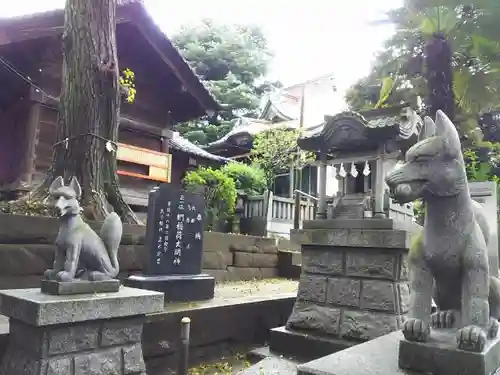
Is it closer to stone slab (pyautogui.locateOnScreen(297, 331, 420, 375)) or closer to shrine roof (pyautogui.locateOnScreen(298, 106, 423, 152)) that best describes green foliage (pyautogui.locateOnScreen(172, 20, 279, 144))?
shrine roof (pyautogui.locateOnScreen(298, 106, 423, 152))

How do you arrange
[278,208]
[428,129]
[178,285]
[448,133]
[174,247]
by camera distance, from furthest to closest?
[278,208] → [174,247] → [178,285] → [428,129] → [448,133]

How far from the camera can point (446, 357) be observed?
6.54 feet

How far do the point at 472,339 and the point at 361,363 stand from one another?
550 millimetres

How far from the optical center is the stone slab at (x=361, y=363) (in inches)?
81.3

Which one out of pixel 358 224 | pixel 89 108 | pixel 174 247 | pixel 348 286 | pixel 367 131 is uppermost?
pixel 89 108

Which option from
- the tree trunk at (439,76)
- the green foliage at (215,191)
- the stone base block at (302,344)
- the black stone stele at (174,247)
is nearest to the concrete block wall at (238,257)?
the green foliage at (215,191)

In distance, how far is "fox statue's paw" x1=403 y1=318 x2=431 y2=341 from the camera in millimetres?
2111

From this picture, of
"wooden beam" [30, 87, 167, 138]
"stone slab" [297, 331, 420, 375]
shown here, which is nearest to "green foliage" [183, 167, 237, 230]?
"wooden beam" [30, 87, 167, 138]

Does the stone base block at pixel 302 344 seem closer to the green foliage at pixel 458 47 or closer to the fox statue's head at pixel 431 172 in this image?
the fox statue's head at pixel 431 172

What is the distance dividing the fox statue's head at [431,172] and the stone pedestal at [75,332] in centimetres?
269

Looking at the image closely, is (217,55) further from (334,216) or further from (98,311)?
(98,311)

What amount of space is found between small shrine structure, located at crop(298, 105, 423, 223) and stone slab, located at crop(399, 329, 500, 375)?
3121 mm

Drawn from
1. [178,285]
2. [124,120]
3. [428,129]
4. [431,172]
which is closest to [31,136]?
[124,120]

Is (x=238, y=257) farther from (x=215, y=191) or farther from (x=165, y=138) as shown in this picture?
(x=165, y=138)
